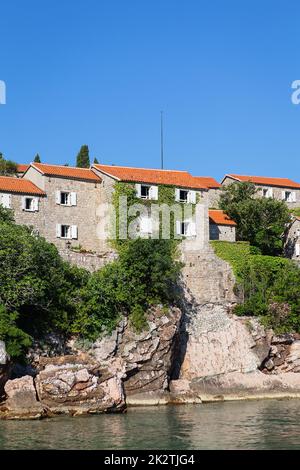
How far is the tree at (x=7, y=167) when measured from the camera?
255ft

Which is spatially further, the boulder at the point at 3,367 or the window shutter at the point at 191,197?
the window shutter at the point at 191,197

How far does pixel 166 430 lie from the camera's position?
3772 centimetres

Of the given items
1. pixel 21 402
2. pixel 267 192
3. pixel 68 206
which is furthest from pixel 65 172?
pixel 267 192

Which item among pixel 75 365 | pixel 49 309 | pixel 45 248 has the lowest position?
pixel 75 365

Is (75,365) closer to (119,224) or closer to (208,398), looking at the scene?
(208,398)

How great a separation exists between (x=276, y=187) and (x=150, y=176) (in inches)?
896

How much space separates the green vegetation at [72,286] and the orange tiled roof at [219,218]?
9.78m

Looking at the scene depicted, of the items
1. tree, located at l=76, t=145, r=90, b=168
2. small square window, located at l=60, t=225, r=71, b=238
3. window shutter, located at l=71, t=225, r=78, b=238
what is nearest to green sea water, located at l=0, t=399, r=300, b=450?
window shutter, located at l=71, t=225, r=78, b=238

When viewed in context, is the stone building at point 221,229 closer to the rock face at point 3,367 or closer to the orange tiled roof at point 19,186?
the orange tiled roof at point 19,186

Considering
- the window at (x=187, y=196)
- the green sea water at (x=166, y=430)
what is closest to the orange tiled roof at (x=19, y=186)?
the window at (x=187, y=196)

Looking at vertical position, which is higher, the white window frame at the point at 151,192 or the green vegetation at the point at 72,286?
the white window frame at the point at 151,192

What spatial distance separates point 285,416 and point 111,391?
10.3 m
